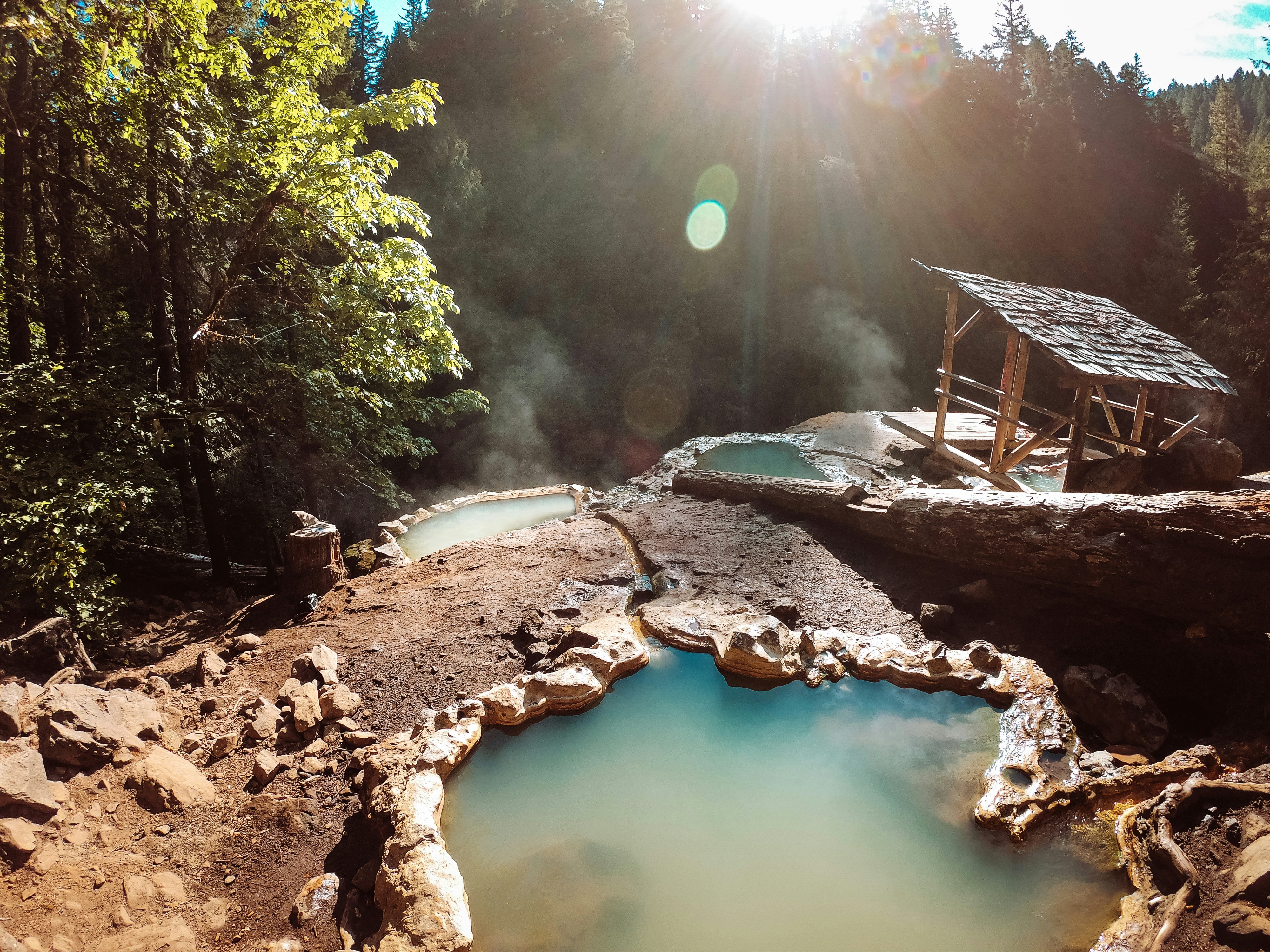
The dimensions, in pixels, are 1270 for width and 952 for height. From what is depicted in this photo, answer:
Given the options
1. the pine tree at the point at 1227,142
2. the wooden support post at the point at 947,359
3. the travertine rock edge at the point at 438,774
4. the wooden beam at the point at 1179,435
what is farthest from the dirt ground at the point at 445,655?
the pine tree at the point at 1227,142

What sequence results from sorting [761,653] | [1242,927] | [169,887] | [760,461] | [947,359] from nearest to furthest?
[1242,927] → [169,887] → [761,653] → [947,359] → [760,461]

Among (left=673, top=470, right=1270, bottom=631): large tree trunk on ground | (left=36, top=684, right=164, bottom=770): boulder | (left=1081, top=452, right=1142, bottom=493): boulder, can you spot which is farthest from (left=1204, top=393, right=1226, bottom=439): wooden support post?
(left=36, top=684, right=164, bottom=770): boulder

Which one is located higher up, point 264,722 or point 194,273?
point 194,273

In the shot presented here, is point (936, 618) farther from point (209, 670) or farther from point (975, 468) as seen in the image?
point (209, 670)

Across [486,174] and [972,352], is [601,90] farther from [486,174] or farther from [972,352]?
[972,352]

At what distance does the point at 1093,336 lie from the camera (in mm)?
7770

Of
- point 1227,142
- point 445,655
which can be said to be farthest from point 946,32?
point 445,655

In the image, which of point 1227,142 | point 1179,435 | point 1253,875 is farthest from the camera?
point 1227,142

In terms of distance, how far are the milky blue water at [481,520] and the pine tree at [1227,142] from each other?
33364 mm

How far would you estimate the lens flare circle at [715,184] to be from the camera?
2256cm

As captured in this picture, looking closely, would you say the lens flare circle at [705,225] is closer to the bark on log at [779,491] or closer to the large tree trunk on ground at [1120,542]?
the bark on log at [779,491]

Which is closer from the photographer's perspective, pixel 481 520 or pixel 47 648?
pixel 47 648

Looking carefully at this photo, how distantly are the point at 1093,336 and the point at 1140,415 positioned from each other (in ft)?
6.33

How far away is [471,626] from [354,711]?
1118mm
